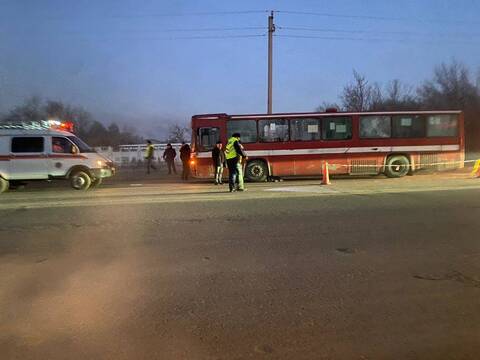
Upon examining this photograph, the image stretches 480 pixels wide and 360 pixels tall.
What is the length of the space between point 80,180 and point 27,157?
193cm

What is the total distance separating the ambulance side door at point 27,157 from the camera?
55.0 feet

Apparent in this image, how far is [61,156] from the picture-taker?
55.4 feet

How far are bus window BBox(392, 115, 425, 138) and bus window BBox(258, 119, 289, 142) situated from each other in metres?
4.48

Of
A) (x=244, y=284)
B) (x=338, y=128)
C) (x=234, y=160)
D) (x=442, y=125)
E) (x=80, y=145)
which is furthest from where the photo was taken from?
(x=442, y=125)

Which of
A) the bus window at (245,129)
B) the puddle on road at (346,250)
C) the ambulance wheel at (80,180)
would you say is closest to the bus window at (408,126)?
the bus window at (245,129)

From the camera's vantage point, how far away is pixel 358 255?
6.47 metres

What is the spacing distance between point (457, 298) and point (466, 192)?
8.88 metres

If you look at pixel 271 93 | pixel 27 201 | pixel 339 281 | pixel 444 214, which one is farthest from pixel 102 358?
pixel 271 93

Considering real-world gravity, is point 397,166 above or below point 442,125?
below

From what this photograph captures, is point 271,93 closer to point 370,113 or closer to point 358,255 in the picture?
point 370,113

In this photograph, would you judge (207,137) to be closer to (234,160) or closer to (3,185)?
(234,160)

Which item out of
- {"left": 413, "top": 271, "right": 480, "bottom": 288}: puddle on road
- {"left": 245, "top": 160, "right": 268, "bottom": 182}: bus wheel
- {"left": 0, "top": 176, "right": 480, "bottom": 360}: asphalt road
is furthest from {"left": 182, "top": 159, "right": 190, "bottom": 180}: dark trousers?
{"left": 413, "top": 271, "right": 480, "bottom": 288}: puddle on road

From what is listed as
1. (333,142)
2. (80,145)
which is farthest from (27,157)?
(333,142)

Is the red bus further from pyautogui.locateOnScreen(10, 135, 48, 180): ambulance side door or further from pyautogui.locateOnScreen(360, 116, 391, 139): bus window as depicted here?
pyautogui.locateOnScreen(10, 135, 48, 180): ambulance side door
